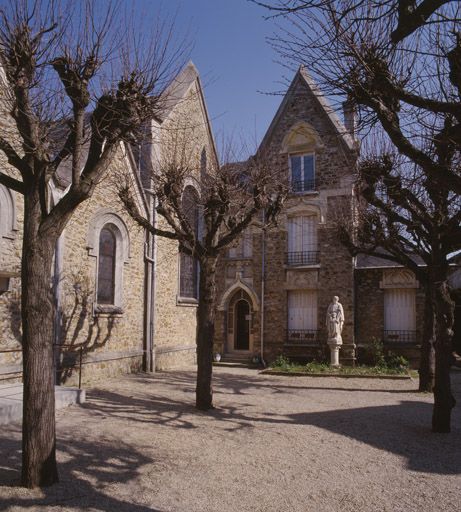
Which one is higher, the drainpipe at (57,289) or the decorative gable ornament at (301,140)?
the decorative gable ornament at (301,140)

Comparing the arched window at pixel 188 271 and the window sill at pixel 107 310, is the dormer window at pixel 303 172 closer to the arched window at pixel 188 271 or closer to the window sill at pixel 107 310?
the arched window at pixel 188 271

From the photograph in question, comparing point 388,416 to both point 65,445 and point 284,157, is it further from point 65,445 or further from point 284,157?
point 284,157

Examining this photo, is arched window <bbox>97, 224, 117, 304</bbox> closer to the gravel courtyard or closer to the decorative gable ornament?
the gravel courtyard

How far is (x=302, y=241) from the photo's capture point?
17.6m

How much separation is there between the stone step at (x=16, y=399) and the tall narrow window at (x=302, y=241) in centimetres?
1053

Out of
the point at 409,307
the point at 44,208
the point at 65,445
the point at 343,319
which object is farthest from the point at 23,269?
the point at 409,307

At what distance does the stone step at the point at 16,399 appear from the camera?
6832 millimetres

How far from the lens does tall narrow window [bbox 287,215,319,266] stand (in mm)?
17422

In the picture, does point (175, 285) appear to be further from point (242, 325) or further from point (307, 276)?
point (307, 276)

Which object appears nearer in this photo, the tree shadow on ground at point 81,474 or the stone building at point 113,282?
the tree shadow on ground at point 81,474

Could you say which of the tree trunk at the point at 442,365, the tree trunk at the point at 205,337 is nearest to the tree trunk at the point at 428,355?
the tree trunk at the point at 442,365

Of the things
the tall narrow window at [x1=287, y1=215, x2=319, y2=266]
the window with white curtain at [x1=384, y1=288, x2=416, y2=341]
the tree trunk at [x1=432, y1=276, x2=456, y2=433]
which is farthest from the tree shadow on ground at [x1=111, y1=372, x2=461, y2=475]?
the tall narrow window at [x1=287, y1=215, x2=319, y2=266]

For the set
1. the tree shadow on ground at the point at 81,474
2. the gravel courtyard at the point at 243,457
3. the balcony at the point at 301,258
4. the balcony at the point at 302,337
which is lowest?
the gravel courtyard at the point at 243,457

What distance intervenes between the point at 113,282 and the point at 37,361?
7.79m
